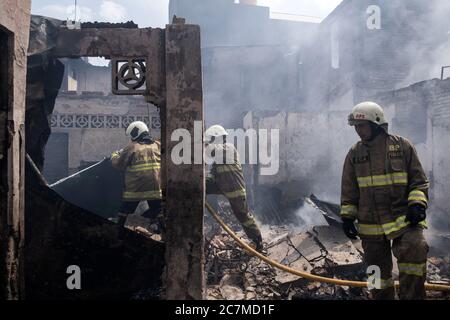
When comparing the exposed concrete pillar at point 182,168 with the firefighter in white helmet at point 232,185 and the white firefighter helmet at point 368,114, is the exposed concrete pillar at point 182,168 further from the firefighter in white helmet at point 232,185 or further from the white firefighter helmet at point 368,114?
the firefighter in white helmet at point 232,185

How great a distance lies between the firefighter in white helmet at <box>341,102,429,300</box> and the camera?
3.25 metres

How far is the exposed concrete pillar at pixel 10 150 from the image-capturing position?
2885 millimetres

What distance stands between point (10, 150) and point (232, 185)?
3.22 meters

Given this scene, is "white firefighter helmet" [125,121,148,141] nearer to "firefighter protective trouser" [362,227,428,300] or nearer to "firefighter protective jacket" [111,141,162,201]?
"firefighter protective jacket" [111,141,162,201]

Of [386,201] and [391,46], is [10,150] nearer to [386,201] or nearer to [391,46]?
[386,201]

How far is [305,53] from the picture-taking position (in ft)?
76.9

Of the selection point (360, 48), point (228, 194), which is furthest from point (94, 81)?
point (228, 194)

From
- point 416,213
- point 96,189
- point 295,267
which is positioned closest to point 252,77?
point 96,189

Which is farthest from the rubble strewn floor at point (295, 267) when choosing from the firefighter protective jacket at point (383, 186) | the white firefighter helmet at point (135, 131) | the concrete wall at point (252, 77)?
the concrete wall at point (252, 77)

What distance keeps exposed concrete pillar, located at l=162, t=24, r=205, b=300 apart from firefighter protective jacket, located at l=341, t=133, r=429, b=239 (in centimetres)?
161

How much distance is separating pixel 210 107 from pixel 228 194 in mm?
18789

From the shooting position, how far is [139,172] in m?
5.65

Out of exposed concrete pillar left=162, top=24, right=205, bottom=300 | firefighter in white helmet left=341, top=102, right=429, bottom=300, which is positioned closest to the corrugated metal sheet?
exposed concrete pillar left=162, top=24, right=205, bottom=300

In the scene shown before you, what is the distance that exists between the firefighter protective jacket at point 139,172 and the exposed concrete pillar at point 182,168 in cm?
254
